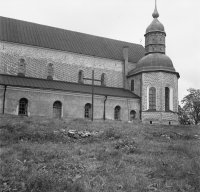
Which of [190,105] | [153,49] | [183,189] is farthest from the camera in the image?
[190,105]

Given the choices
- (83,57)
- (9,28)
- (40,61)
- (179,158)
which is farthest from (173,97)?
(179,158)

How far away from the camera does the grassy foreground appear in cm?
602

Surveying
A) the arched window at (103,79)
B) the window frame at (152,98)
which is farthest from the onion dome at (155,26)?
the window frame at (152,98)

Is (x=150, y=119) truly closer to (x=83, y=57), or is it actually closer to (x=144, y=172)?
(x=83, y=57)

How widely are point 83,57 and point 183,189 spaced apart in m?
25.0

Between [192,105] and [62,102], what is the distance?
3226 cm

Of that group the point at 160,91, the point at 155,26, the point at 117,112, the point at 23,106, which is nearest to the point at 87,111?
the point at 117,112

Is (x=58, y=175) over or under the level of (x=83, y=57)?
under

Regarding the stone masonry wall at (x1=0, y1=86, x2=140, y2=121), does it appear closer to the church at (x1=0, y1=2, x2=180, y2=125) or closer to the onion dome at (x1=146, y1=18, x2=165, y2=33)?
the church at (x1=0, y1=2, x2=180, y2=125)

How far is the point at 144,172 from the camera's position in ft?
23.7

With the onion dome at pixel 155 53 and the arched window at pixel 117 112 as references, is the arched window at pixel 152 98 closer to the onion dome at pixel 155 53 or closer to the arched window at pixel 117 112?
the onion dome at pixel 155 53

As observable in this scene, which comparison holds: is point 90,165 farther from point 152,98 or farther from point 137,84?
point 137,84

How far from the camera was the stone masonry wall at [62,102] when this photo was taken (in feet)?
73.5

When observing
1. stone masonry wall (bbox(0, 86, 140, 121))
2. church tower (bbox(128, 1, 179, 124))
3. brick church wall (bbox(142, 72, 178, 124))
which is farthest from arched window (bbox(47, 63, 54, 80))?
brick church wall (bbox(142, 72, 178, 124))
